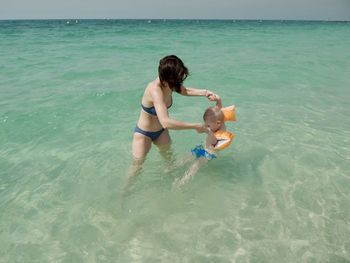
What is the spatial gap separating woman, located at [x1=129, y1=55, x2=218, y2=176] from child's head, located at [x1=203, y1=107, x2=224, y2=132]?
13cm

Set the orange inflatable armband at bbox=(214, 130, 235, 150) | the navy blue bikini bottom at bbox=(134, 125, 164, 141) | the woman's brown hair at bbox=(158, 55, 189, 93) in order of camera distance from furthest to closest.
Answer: the navy blue bikini bottom at bbox=(134, 125, 164, 141), the orange inflatable armband at bbox=(214, 130, 235, 150), the woman's brown hair at bbox=(158, 55, 189, 93)

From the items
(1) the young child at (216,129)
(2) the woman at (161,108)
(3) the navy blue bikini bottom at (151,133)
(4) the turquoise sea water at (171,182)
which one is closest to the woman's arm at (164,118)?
(2) the woman at (161,108)

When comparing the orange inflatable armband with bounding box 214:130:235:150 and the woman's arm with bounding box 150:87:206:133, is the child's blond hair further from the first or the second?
the woman's arm with bounding box 150:87:206:133

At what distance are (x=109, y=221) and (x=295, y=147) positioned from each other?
2908 mm

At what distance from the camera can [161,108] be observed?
3.18 metres

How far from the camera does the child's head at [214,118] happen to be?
356 centimetres

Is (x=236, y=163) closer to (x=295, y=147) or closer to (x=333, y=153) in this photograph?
(x=295, y=147)

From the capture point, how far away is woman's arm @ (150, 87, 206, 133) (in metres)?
3.08

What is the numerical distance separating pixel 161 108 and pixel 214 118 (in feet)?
2.22

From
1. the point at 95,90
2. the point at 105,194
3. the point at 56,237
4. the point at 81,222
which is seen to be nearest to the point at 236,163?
the point at 105,194

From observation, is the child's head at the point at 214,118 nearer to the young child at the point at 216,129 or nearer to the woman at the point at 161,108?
the young child at the point at 216,129

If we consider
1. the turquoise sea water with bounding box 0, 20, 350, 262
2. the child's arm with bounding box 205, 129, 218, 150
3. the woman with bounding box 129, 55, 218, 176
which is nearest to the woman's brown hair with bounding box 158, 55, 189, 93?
the woman with bounding box 129, 55, 218, 176

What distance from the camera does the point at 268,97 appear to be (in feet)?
25.1

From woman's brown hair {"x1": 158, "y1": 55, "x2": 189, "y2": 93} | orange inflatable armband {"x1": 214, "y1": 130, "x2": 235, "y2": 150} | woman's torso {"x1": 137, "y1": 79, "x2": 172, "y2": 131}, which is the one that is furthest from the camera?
orange inflatable armband {"x1": 214, "y1": 130, "x2": 235, "y2": 150}
